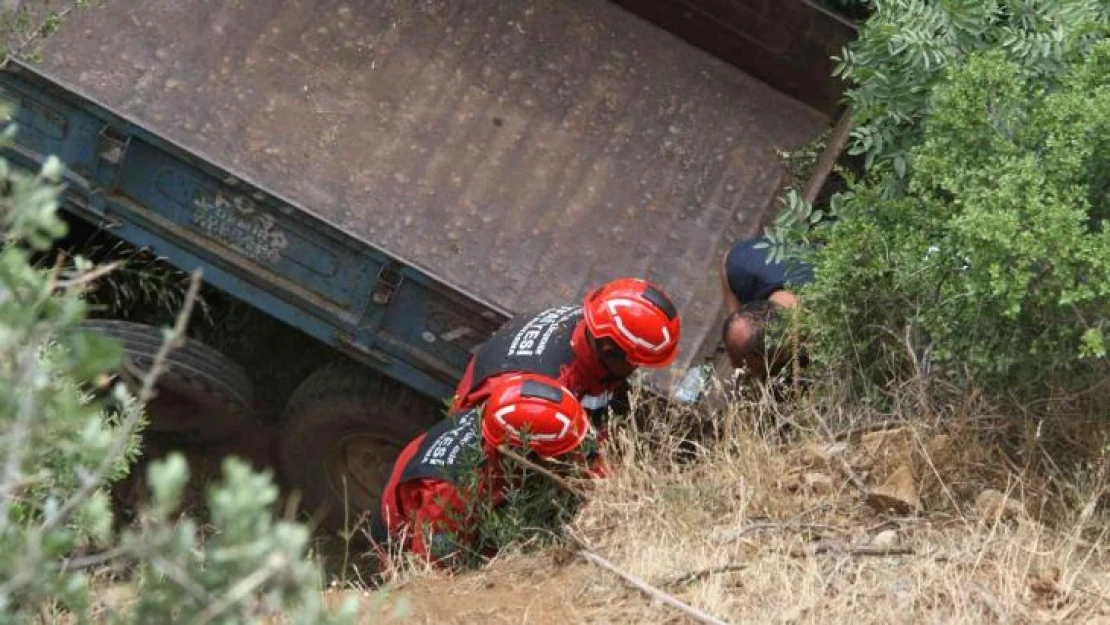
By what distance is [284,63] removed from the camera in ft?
23.0

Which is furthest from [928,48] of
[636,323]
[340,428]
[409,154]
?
[340,428]

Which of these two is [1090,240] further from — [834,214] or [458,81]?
[458,81]

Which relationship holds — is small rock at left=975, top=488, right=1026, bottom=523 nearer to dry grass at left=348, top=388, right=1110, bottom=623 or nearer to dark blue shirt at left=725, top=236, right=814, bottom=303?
dry grass at left=348, top=388, right=1110, bottom=623

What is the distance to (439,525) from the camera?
5172 millimetres

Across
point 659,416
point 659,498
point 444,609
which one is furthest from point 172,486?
point 659,416

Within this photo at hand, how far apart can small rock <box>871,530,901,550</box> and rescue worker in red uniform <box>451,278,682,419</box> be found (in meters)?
0.91

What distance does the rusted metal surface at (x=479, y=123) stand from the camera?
6.65 metres

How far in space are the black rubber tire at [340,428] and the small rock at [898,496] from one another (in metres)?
2.11

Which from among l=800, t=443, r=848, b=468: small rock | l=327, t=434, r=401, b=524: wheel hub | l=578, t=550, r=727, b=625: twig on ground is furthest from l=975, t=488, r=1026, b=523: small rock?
l=327, t=434, r=401, b=524: wheel hub

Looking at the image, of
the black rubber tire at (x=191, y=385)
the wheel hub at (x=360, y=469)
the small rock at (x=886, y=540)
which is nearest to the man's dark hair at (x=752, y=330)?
the small rock at (x=886, y=540)

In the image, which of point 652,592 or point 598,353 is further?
point 598,353

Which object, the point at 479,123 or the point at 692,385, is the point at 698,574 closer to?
the point at 692,385

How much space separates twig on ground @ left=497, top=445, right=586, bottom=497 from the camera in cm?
482

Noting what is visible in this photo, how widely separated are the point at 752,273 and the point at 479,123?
5.46 ft
